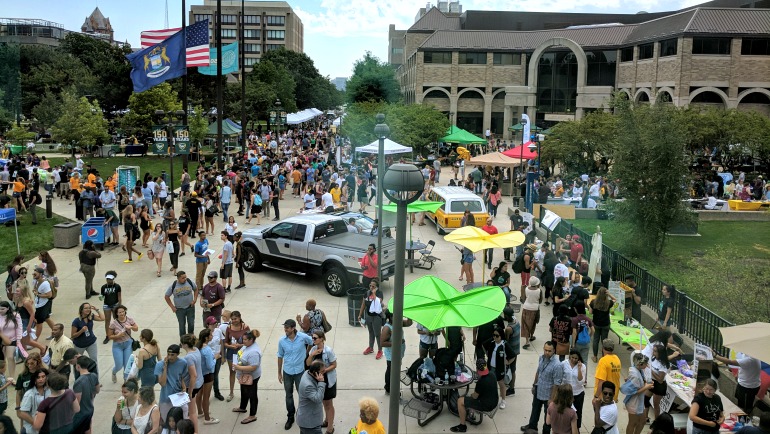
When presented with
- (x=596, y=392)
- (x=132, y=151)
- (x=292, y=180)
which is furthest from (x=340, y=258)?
(x=132, y=151)

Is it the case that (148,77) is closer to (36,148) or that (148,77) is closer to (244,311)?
(244,311)

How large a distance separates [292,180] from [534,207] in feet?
43.0

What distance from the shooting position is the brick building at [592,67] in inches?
2057

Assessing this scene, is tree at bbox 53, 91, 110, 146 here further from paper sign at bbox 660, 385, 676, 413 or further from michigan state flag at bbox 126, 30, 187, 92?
paper sign at bbox 660, 385, 676, 413

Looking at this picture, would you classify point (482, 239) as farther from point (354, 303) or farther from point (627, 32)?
point (627, 32)

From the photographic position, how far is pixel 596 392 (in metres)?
8.91

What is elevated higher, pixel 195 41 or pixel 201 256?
pixel 195 41

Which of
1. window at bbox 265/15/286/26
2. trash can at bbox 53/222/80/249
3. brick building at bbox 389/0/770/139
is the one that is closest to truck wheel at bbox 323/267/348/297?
trash can at bbox 53/222/80/249

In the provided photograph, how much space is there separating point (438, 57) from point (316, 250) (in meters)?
59.9

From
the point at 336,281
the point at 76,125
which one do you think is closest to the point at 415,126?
the point at 76,125

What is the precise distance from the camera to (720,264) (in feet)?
45.9

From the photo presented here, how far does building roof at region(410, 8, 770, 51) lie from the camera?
2048 inches

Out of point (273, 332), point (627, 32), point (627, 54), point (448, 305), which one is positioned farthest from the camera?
point (627, 32)

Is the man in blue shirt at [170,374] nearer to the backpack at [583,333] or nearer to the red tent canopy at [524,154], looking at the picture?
the backpack at [583,333]
